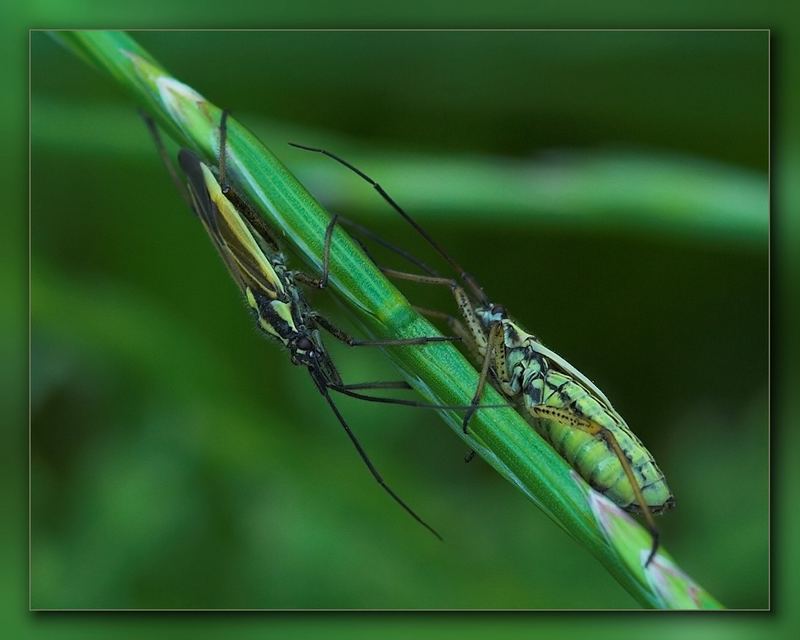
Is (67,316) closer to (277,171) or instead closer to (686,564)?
(277,171)

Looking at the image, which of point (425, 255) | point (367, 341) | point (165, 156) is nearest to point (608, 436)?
point (367, 341)

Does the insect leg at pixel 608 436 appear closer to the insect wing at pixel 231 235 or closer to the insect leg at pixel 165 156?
the insect wing at pixel 231 235

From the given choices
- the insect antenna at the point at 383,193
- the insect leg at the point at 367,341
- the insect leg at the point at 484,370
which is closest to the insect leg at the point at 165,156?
the insect antenna at the point at 383,193

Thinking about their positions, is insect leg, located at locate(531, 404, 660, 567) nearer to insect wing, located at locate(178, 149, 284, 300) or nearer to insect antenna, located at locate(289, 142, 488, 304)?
insect antenna, located at locate(289, 142, 488, 304)

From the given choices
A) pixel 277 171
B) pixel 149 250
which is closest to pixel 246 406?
pixel 149 250

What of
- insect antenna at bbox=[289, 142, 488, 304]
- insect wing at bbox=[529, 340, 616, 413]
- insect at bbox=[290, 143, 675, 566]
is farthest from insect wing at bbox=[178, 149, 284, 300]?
insect wing at bbox=[529, 340, 616, 413]
